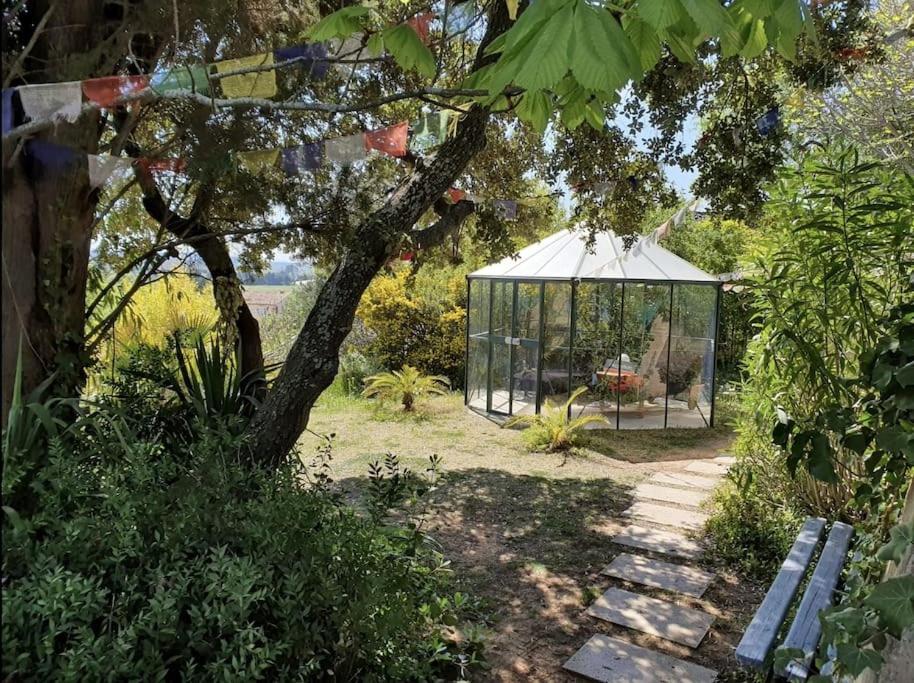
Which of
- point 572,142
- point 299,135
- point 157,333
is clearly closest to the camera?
point 299,135

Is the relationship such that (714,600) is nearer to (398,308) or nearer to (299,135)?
(299,135)

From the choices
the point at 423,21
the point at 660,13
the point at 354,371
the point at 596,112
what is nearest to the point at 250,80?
the point at 423,21

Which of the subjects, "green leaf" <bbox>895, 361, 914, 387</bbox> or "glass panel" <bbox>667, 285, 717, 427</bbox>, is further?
"glass panel" <bbox>667, 285, 717, 427</bbox>

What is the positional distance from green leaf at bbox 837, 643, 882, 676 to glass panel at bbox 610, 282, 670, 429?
6914 millimetres

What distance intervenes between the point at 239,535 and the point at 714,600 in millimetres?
2705

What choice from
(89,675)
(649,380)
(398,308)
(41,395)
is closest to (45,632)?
(89,675)

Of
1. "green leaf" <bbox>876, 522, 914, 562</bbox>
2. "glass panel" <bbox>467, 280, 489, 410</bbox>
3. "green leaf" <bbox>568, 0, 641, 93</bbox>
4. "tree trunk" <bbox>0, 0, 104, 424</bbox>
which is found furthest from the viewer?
"glass panel" <bbox>467, 280, 489, 410</bbox>

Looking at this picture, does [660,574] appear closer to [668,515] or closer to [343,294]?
[668,515]

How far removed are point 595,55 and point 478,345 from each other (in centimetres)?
840

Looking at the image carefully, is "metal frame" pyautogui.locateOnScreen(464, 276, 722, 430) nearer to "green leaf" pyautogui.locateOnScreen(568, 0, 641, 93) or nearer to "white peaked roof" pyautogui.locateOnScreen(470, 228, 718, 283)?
"white peaked roof" pyautogui.locateOnScreen(470, 228, 718, 283)

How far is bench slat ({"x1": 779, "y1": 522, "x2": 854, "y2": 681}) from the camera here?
1.86m

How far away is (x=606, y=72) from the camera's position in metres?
0.99

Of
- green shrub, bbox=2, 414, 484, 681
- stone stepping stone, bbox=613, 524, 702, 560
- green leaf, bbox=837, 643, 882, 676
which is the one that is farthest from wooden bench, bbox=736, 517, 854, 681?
stone stepping stone, bbox=613, 524, 702, 560

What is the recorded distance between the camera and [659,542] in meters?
4.28
